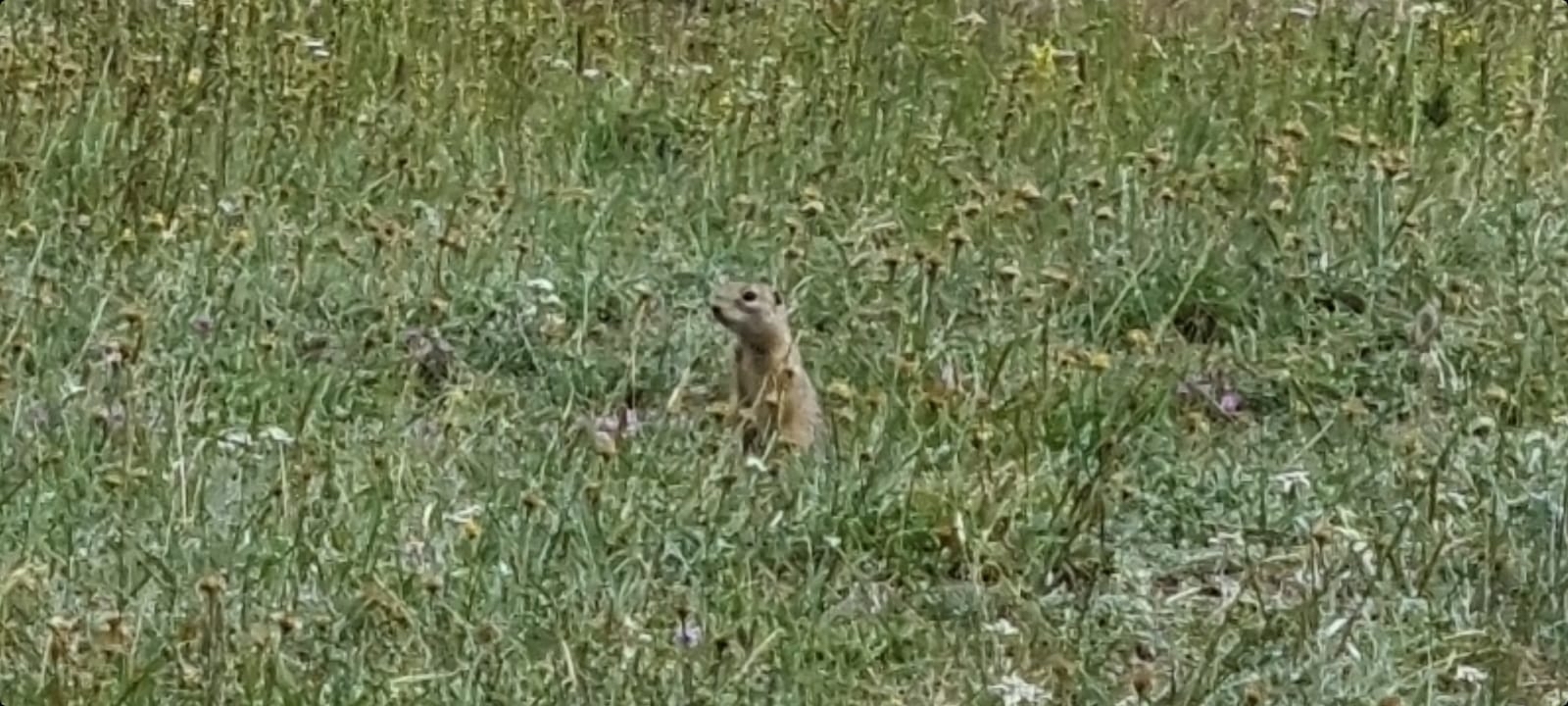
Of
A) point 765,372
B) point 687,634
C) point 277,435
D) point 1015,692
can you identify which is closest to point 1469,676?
point 1015,692

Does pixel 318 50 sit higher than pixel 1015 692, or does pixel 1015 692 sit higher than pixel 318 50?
pixel 1015 692

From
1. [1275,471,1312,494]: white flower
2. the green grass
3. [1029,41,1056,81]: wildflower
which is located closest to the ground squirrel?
the green grass

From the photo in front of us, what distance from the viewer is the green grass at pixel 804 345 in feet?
13.3

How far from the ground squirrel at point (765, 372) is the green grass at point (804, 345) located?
86 mm

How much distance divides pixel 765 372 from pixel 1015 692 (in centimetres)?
118

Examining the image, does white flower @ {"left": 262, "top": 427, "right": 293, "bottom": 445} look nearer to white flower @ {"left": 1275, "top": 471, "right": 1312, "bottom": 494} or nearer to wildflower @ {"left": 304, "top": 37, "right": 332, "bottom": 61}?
white flower @ {"left": 1275, "top": 471, "right": 1312, "bottom": 494}

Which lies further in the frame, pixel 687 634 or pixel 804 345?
A: pixel 804 345

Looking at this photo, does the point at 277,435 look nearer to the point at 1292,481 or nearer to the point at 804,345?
the point at 804,345

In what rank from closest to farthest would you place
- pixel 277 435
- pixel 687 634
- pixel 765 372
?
pixel 687 634
pixel 277 435
pixel 765 372

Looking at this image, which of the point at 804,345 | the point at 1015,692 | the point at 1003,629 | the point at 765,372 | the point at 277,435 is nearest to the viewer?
the point at 1015,692

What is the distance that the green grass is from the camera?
4.04 metres

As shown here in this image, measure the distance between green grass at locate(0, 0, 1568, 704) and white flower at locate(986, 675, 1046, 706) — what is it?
0.06ft

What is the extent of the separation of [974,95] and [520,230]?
143 cm

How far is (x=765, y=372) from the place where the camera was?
4934mm
